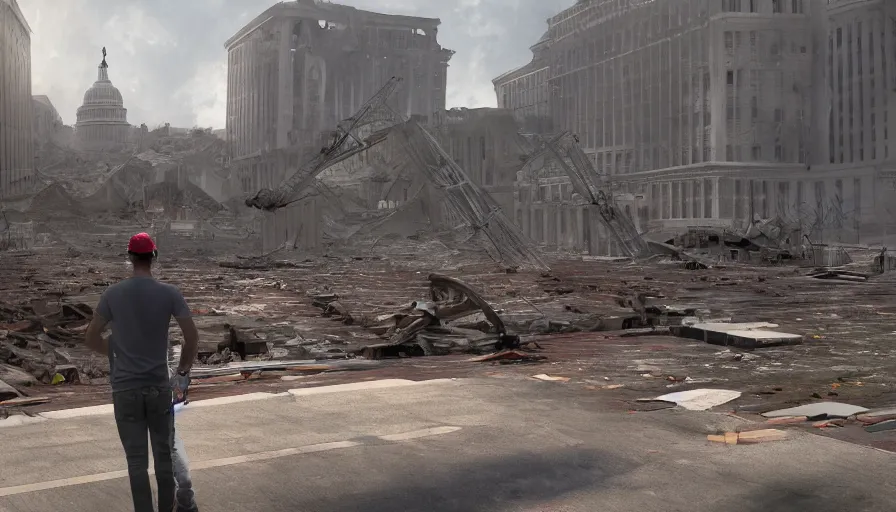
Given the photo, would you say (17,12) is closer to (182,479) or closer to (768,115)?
(768,115)

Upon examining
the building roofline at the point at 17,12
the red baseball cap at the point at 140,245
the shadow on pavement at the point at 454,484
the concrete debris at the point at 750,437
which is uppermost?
the building roofline at the point at 17,12

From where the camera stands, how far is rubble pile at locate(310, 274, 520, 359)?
47.3ft

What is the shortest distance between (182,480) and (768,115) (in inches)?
3135

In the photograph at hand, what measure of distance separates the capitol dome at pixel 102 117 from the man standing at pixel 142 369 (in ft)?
517

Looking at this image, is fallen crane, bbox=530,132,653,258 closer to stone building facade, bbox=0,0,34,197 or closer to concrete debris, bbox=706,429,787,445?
concrete debris, bbox=706,429,787,445

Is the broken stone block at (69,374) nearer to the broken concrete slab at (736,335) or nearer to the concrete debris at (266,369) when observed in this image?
the concrete debris at (266,369)

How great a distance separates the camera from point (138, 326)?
212 inches

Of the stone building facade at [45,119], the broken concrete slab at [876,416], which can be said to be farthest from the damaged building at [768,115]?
the stone building facade at [45,119]

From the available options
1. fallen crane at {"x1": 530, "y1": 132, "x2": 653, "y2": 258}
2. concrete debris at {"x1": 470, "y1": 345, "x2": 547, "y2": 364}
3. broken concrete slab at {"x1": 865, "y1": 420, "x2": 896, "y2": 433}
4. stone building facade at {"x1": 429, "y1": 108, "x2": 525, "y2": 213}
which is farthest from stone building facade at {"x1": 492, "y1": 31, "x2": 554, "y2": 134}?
broken concrete slab at {"x1": 865, "y1": 420, "x2": 896, "y2": 433}

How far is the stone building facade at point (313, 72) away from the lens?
374ft

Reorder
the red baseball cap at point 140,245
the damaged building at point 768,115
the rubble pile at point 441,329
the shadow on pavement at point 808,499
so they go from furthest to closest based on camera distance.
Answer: the damaged building at point 768,115 < the rubble pile at point 441,329 < the shadow on pavement at point 808,499 < the red baseball cap at point 140,245

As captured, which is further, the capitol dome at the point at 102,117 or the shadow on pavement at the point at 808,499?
the capitol dome at the point at 102,117

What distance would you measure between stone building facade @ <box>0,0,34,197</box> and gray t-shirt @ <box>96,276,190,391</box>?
79937mm

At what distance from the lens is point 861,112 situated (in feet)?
247
